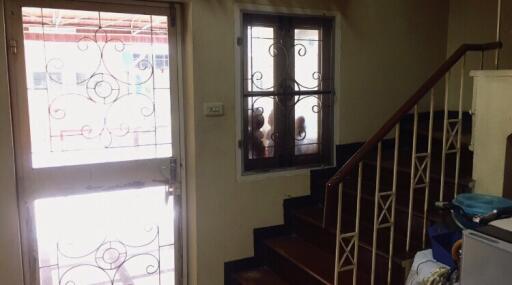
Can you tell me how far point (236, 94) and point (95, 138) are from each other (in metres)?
0.92

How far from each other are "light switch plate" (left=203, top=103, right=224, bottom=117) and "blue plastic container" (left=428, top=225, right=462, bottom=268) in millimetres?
1479

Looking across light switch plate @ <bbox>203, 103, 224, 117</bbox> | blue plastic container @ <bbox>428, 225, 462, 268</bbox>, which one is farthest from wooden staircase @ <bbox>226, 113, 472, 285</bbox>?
light switch plate @ <bbox>203, 103, 224, 117</bbox>

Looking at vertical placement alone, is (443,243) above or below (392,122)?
below

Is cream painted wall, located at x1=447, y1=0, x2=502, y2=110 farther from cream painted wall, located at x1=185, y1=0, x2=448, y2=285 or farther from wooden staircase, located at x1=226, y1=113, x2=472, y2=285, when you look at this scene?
wooden staircase, located at x1=226, y1=113, x2=472, y2=285

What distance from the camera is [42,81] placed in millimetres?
2578

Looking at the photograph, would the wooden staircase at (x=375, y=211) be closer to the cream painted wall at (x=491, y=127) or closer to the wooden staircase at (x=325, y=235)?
the wooden staircase at (x=325, y=235)

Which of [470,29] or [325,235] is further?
[470,29]

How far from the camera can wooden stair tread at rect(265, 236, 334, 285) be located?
2.68 m

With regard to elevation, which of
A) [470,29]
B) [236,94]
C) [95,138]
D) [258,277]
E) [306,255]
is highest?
[470,29]

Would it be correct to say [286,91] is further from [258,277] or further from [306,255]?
[258,277]

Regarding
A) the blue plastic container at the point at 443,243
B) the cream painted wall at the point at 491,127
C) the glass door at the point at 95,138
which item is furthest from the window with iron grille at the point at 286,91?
the blue plastic container at the point at 443,243

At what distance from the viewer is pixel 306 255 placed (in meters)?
2.95

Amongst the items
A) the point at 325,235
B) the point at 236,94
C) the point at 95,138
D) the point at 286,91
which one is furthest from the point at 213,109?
Result: the point at 325,235

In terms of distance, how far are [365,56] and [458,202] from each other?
5.50 ft
